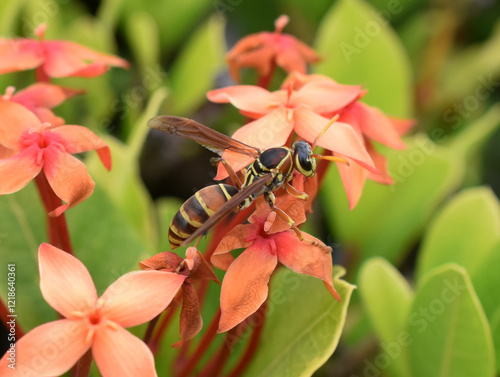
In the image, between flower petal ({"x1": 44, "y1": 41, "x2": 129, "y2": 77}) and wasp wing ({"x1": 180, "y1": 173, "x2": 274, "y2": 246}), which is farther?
flower petal ({"x1": 44, "y1": 41, "x2": 129, "y2": 77})

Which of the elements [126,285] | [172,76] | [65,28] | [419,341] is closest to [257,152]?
[126,285]

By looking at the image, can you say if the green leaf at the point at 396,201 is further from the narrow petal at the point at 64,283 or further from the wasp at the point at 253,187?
the narrow petal at the point at 64,283

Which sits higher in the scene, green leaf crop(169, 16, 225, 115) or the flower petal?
the flower petal

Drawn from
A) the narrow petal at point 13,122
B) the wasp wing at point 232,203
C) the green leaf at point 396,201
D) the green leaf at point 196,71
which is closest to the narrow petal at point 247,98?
the wasp wing at point 232,203

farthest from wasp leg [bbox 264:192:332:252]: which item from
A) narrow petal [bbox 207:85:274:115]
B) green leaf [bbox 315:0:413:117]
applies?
green leaf [bbox 315:0:413:117]

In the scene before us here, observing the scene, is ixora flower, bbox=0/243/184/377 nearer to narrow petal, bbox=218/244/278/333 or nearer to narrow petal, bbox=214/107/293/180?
narrow petal, bbox=218/244/278/333

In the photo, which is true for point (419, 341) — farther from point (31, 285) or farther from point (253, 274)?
point (31, 285)
